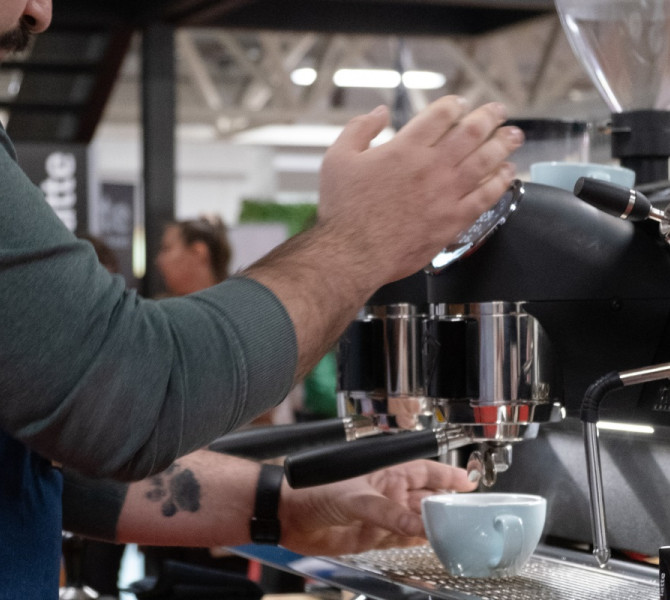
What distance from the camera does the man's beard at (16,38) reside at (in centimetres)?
70

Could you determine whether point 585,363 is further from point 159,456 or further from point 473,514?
point 159,456

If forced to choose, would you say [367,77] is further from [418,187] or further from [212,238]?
[418,187]

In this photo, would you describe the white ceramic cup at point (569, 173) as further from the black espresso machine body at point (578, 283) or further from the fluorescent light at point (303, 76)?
the fluorescent light at point (303, 76)

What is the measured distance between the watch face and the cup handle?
23cm

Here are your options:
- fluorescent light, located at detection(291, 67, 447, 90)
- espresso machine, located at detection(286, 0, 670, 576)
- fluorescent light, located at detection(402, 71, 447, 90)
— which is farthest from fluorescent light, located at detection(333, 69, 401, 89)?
espresso machine, located at detection(286, 0, 670, 576)

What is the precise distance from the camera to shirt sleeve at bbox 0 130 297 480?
2.05 feet

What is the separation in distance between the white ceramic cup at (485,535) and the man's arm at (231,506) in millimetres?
106

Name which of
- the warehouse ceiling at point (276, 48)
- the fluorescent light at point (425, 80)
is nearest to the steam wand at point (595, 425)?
the warehouse ceiling at point (276, 48)

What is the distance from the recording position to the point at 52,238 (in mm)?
642

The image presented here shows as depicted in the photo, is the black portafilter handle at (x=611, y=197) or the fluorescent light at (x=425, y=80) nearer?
the black portafilter handle at (x=611, y=197)

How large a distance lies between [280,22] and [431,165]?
3.42 metres

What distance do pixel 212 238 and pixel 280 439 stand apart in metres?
2.98

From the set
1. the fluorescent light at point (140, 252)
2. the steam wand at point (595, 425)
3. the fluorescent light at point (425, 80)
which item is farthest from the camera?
the fluorescent light at point (425, 80)

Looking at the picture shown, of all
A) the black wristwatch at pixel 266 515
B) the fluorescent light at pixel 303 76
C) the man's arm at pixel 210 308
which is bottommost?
the black wristwatch at pixel 266 515
